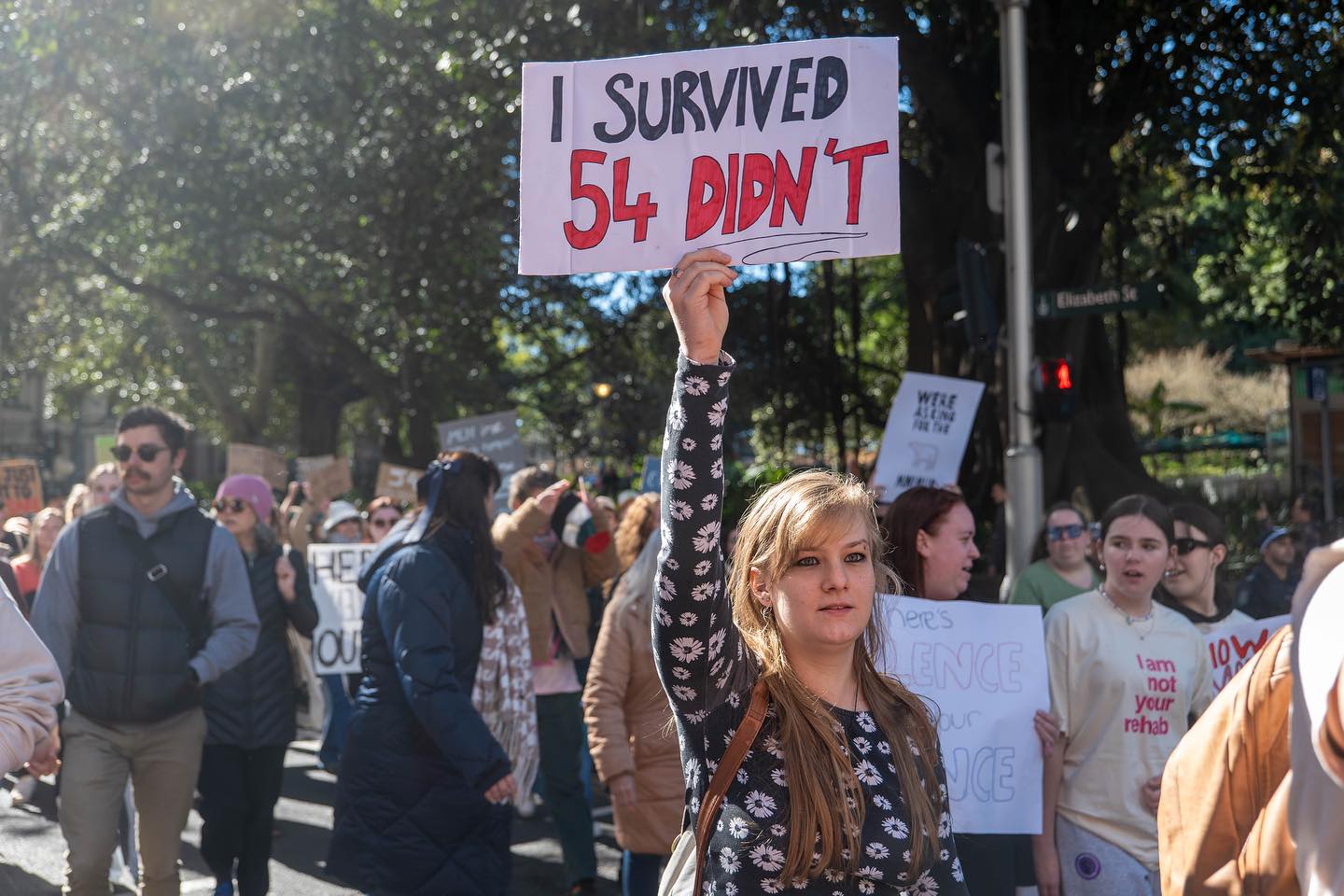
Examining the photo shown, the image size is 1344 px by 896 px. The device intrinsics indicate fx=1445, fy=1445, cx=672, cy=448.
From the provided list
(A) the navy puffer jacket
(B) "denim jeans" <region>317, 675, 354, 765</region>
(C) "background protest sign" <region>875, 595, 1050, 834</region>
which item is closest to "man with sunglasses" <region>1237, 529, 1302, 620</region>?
(C) "background protest sign" <region>875, 595, 1050, 834</region>

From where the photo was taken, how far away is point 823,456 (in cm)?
→ 2091

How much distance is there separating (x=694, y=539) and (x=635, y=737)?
3045 millimetres

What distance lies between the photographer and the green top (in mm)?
5812

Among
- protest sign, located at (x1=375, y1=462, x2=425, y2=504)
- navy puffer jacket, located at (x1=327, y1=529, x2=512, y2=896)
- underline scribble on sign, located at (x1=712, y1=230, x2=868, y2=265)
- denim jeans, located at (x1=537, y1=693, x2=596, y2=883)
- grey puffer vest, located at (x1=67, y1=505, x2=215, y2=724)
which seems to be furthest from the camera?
protest sign, located at (x1=375, y1=462, x2=425, y2=504)

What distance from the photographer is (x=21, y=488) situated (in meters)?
12.8

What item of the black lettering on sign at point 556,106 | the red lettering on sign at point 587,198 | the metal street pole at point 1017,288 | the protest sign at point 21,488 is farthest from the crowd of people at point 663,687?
the protest sign at point 21,488

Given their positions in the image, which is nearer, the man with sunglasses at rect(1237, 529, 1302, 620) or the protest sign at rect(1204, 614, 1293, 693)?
the protest sign at rect(1204, 614, 1293, 693)

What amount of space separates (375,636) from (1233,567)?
11.3 m

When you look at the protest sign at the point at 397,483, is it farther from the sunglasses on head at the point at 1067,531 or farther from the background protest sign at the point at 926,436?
the sunglasses on head at the point at 1067,531

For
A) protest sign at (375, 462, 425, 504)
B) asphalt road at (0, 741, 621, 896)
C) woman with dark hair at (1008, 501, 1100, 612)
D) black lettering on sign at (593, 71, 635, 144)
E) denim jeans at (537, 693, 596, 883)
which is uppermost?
black lettering on sign at (593, 71, 635, 144)

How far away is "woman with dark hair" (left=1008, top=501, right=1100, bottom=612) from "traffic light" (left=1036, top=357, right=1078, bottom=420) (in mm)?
3278

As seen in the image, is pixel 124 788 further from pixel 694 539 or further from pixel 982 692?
pixel 694 539

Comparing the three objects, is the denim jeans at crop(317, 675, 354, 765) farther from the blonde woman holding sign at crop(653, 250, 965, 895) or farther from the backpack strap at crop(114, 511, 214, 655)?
the blonde woman holding sign at crop(653, 250, 965, 895)

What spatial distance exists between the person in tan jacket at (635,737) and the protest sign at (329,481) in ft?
26.7
